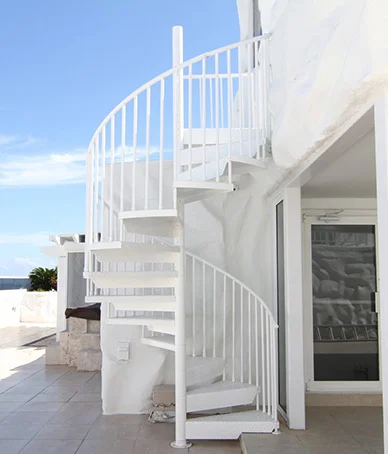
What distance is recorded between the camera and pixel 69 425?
4656 mm

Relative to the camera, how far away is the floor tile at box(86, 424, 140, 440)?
14.1ft

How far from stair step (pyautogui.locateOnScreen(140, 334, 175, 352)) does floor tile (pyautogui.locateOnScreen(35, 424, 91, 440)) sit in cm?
91

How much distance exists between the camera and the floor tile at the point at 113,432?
4312mm

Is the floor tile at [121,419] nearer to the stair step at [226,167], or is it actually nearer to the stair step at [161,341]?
the stair step at [161,341]

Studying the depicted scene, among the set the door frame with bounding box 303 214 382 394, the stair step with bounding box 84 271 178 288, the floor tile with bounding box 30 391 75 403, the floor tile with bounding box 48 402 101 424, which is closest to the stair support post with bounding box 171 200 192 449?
the stair step with bounding box 84 271 178 288

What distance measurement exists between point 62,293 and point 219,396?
565 cm

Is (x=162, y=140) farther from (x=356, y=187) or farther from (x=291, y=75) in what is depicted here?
(x=356, y=187)

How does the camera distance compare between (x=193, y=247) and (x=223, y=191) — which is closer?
(x=223, y=191)

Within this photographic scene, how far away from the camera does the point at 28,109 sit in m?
13.6

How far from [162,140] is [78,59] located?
6.51 metres

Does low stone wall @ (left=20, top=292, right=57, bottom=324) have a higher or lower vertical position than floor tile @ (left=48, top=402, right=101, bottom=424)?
higher

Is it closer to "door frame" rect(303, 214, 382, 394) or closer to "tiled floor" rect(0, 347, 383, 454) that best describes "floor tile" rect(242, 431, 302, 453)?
"tiled floor" rect(0, 347, 383, 454)

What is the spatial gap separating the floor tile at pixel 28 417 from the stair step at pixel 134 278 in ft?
5.00

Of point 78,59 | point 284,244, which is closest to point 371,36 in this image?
point 284,244
